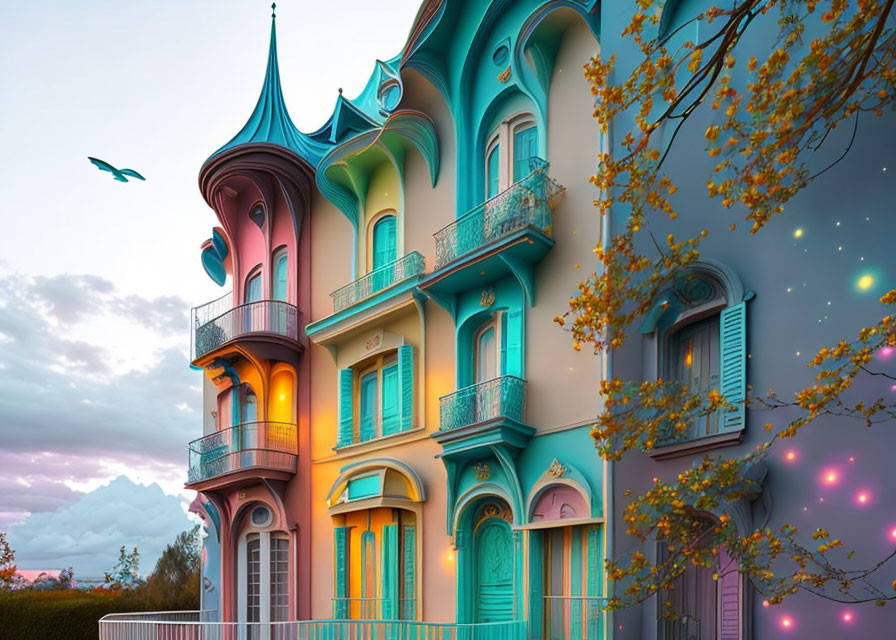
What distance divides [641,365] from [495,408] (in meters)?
2.86

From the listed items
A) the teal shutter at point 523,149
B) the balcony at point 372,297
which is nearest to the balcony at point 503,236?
the teal shutter at point 523,149

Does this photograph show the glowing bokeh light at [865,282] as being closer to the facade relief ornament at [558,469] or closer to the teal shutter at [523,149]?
the facade relief ornament at [558,469]

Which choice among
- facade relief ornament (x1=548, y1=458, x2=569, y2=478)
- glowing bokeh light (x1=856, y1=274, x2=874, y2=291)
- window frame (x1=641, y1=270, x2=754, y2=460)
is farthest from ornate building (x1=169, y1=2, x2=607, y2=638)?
glowing bokeh light (x1=856, y1=274, x2=874, y2=291)

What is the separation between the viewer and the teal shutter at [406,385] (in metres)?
16.1

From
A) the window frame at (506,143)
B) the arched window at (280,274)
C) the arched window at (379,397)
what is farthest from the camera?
the arched window at (280,274)

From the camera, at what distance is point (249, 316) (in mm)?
19594

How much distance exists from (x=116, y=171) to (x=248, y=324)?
4405mm

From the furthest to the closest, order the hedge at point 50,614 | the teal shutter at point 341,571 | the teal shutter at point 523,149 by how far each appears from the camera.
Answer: the hedge at point 50,614, the teal shutter at point 341,571, the teal shutter at point 523,149

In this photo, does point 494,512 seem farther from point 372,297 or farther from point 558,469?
point 372,297

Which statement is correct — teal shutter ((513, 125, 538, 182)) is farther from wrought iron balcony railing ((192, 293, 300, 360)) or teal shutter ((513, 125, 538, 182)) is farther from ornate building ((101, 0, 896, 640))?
wrought iron balcony railing ((192, 293, 300, 360))

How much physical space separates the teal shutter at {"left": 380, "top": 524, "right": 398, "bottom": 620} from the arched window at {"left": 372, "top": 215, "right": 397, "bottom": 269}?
17.7ft

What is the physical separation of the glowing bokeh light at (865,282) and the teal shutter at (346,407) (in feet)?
36.7

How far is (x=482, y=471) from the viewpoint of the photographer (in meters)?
14.0

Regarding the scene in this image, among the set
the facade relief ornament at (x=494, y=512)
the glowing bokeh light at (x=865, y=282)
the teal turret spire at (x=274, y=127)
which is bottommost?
the facade relief ornament at (x=494, y=512)
